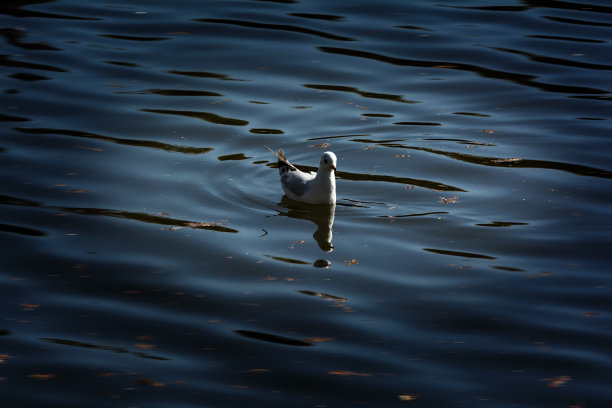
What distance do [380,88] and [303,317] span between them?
6.81 metres

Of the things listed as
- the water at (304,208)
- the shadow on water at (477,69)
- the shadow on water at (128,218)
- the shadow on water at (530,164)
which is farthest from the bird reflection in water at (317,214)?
the shadow on water at (477,69)

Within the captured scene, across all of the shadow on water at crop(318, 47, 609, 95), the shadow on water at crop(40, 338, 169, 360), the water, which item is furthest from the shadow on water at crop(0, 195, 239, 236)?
the shadow on water at crop(318, 47, 609, 95)

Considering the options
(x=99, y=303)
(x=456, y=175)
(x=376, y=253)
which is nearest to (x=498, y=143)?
(x=456, y=175)

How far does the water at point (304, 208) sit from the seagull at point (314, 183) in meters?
0.18

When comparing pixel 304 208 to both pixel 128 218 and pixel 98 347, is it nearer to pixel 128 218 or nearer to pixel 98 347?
pixel 128 218

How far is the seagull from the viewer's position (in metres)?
9.84

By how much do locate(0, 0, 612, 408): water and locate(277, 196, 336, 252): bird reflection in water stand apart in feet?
0.15

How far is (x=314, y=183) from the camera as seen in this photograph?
9.94 m

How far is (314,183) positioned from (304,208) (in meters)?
0.32

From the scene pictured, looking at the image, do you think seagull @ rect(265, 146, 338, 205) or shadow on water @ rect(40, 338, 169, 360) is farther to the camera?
seagull @ rect(265, 146, 338, 205)

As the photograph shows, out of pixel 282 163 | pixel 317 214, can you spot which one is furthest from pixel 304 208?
pixel 282 163

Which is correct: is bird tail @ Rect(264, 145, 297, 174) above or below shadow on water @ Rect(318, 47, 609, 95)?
below

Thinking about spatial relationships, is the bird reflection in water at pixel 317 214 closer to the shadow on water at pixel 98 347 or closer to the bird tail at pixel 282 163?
the bird tail at pixel 282 163

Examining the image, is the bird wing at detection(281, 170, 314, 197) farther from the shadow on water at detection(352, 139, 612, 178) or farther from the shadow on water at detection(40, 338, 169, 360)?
the shadow on water at detection(40, 338, 169, 360)
